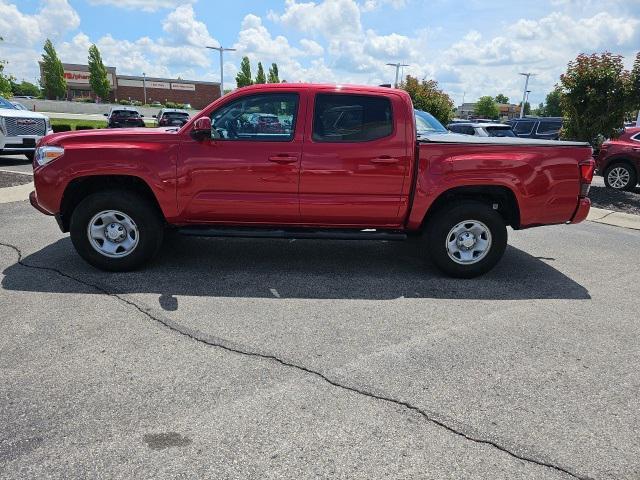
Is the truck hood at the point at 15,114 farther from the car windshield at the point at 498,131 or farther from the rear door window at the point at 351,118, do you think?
the car windshield at the point at 498,131

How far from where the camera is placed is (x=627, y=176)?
40.2 feet

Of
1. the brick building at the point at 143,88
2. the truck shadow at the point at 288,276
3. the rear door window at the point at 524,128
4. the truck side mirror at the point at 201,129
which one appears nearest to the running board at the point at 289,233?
the truck shadow at the point at 288,276

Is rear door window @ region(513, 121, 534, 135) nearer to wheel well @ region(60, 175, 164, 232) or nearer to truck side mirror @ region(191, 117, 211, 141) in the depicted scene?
truck side mirror @ region(191, 117, 211, 141)

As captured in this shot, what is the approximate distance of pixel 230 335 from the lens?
12.6 feet

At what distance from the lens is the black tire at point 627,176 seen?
40.0 ft

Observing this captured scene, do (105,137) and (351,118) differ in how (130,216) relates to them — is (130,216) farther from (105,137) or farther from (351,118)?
(351,118)

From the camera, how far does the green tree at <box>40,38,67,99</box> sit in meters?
61.9

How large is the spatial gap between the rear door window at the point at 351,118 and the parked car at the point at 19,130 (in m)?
10.5

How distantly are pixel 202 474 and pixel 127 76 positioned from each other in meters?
84.9

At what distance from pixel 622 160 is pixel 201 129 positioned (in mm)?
11514

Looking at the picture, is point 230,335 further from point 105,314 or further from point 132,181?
point 132,181

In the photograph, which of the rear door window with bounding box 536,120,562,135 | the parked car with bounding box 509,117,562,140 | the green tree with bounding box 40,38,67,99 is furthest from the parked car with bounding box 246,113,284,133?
the green tree with bounding box 40,38,67,99

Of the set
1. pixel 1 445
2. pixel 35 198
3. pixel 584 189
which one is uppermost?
pixel 584 189

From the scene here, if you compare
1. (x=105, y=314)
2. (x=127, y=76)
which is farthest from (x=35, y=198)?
(x=127, y=76)
